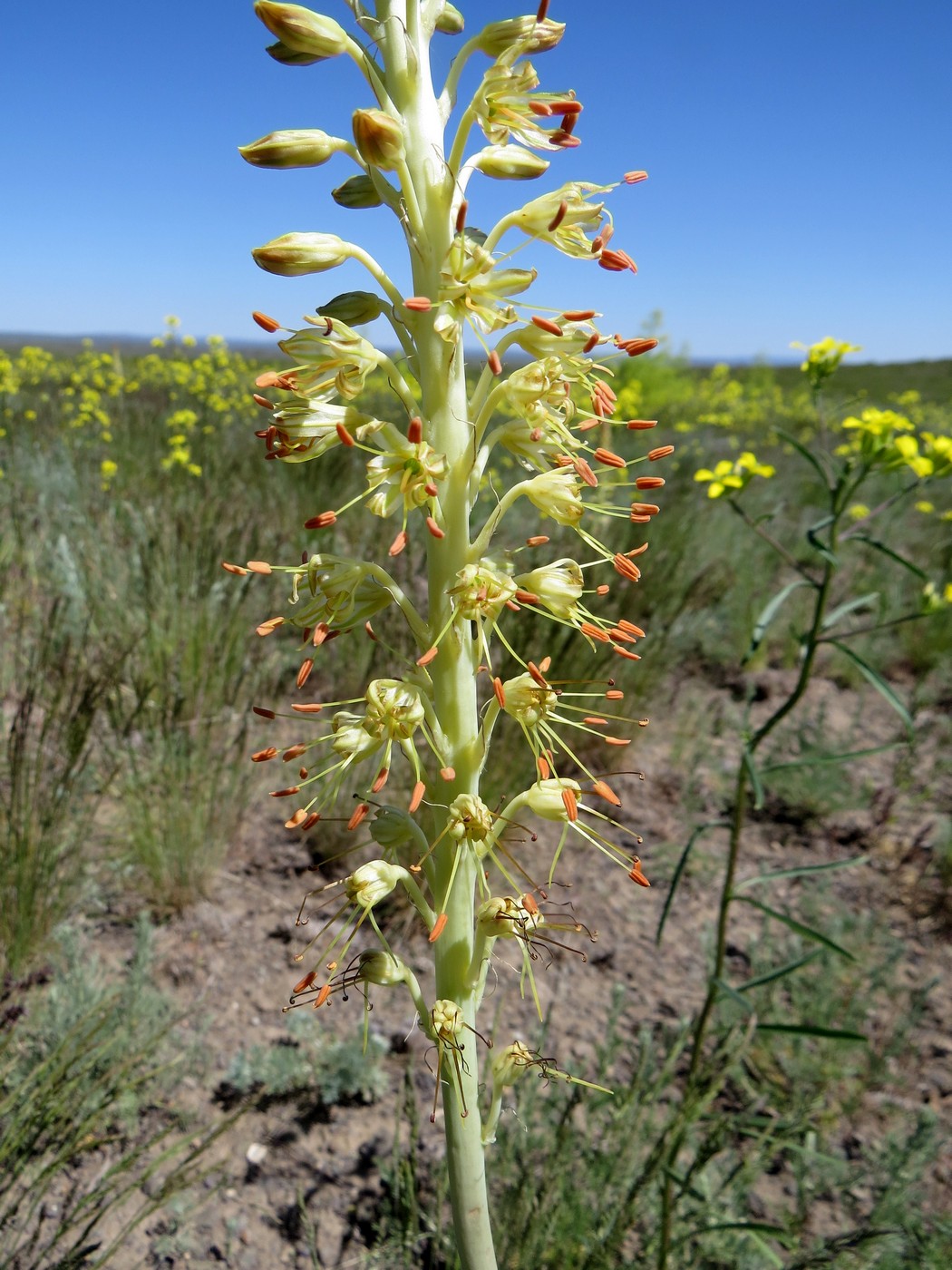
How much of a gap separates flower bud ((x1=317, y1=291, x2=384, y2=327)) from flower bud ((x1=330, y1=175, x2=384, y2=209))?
16 centimetres

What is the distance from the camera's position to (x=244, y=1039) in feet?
9.84

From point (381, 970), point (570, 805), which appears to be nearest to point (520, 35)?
point (570, 805)

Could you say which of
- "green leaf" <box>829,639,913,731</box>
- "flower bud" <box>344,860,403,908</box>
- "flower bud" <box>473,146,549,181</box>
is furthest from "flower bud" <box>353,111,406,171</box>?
"green leaf" <box>829,639,913,731</box>

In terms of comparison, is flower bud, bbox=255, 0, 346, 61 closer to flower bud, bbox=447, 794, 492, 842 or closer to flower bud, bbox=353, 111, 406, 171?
flower bud, bbox=353, 111, 406, 171

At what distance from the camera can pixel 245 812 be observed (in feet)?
12.7

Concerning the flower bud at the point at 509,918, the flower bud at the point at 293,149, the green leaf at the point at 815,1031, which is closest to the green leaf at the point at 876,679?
the green leaf at the point at 815,1031

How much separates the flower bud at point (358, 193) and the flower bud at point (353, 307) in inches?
6.2

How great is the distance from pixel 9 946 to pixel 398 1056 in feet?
4.72

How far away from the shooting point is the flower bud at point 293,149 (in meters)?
1.37

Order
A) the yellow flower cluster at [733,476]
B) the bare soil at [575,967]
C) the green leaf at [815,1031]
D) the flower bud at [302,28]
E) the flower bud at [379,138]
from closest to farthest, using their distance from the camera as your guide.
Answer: the flower bud at [379,138]
the flower bud at [302,28]
the green leaf at [815,1031]
the bare soil at [575,967]
the yellow flower cluster at [733,476]

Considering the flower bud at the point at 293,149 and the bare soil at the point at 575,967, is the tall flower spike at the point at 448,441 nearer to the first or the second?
the flower bud at the point at 293,149

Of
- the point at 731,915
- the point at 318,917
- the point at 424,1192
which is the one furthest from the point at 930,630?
the point at 424,1192

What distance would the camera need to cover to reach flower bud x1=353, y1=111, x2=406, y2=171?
1.23 metres

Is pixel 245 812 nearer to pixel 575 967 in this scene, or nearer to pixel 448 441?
pixel 575 967
